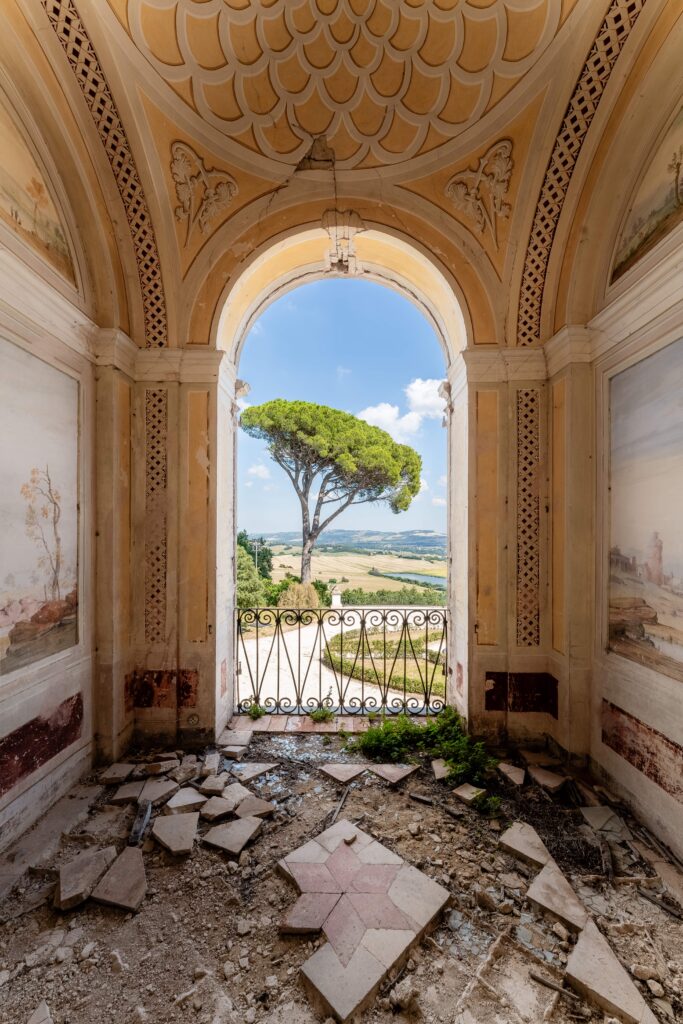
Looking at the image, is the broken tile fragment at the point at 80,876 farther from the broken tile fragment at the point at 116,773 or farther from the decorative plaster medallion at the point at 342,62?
the decorative plaster medallion at the point at 342,62

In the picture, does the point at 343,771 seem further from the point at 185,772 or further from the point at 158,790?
the point at 158,790

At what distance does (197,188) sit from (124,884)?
4.84m

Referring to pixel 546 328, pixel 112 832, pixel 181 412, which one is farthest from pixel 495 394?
pixel 112 832

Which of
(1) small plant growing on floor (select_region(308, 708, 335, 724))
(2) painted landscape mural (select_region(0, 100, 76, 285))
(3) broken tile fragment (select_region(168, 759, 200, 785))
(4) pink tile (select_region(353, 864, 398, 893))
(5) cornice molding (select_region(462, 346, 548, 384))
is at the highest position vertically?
(2) painted landscape mural (select_region(0, 100, 76, 285))

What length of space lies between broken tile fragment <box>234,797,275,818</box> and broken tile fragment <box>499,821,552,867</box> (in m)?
1.51

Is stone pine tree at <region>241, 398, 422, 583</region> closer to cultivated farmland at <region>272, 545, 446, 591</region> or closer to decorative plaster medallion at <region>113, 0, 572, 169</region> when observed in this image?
cultivated farmland at <region>272, 545, 446, 591</region>

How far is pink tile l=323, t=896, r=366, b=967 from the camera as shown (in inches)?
73.3

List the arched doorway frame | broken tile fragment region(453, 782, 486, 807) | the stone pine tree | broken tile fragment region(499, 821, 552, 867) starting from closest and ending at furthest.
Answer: broken tile fragment region(499, 821, 552, 867), broken tile fragment region(453, 782, 486, 807), the arched doorway frame, the stone pine tree

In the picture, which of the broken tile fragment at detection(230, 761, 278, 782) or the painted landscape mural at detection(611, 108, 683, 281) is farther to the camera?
the broken tile fragment at detection(230, 761, 278, 782)

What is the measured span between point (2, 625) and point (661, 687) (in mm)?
4104

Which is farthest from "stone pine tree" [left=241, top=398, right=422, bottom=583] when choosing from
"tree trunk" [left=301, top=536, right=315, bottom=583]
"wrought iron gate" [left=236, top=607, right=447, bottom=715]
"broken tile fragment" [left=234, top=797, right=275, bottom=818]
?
"broken tile fragment" [left=234, top=797, right=275, bottom=818]

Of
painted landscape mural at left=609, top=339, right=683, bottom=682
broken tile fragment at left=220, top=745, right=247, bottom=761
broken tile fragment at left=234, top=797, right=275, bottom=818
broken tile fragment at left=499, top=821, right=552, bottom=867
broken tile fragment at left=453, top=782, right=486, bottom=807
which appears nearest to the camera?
broken tile fragment at left=499, top=821, right=552, bottom=867

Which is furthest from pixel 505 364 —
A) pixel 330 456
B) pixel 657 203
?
pixel 330 456

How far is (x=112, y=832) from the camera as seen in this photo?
2.62 m
